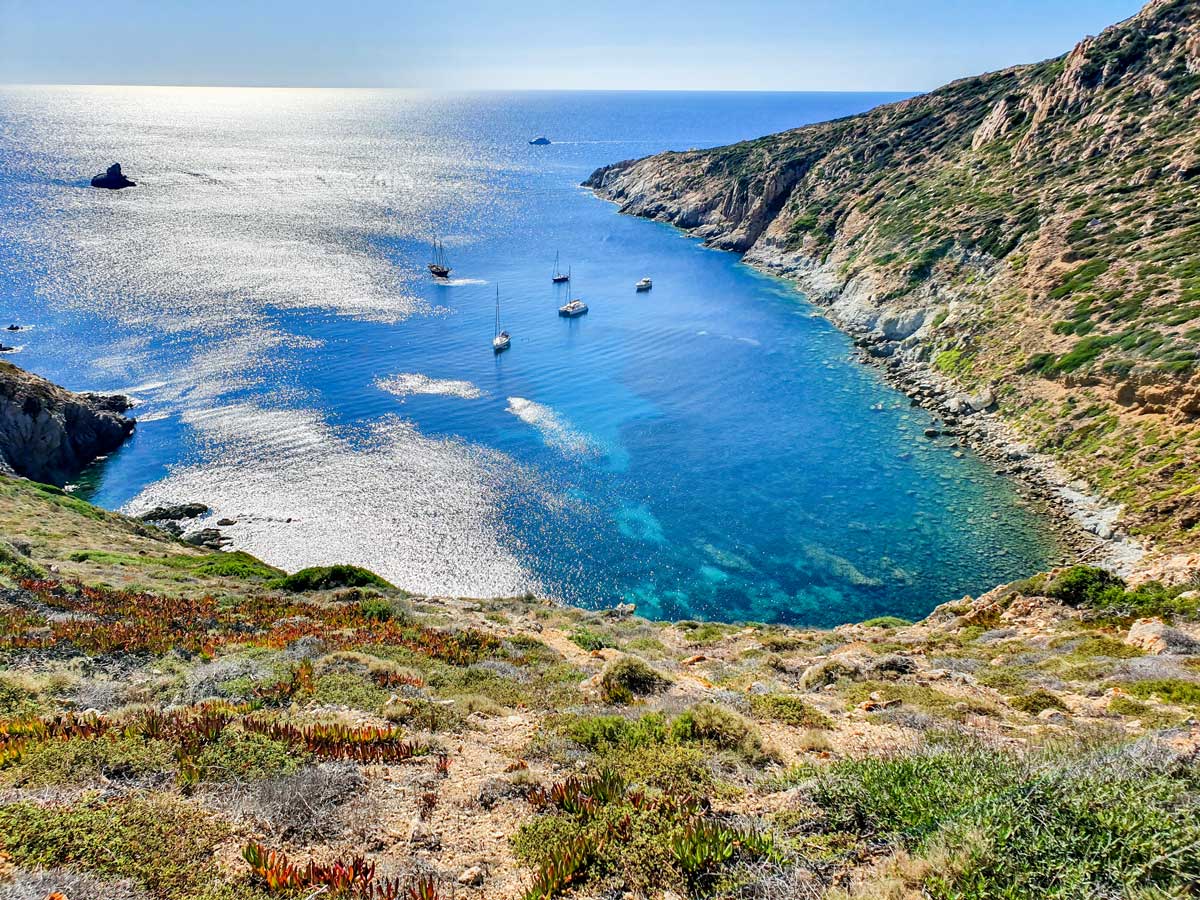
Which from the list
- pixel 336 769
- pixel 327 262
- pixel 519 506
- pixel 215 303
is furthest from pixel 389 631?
pixel 327 262

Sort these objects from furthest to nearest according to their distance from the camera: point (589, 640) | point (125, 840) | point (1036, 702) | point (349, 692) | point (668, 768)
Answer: point (589, 640), point (1036, 702), point (349, 692), point (668, 768), point (125, 840)

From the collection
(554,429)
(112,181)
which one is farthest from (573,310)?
(112,181)

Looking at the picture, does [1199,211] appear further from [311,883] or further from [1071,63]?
[311,883]

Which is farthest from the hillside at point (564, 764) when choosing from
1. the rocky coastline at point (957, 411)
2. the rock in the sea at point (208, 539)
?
the rock in the sea at point (208, 539)

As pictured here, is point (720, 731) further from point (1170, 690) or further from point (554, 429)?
point (554, 429)

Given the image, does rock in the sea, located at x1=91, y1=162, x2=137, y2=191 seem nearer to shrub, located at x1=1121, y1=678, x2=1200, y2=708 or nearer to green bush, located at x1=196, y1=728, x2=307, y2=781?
green bush, located at x1=196, y1=728, x2=307, y2=781

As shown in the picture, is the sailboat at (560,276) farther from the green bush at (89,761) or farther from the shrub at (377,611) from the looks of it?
the green bush at (89,761)
